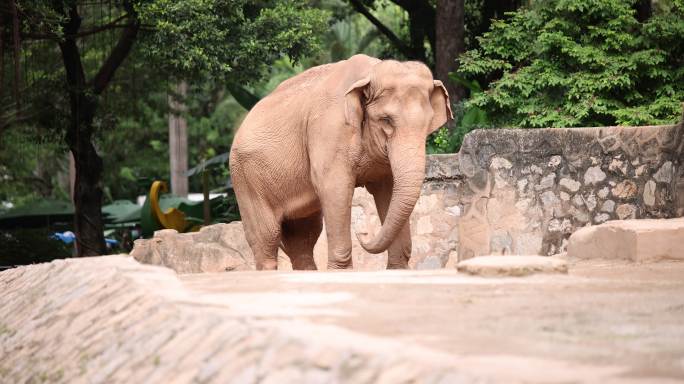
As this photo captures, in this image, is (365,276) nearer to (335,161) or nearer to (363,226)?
(335,161)

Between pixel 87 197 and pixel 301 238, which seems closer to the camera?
pixel 301 238

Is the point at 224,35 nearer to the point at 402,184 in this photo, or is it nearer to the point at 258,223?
the point at 258,223

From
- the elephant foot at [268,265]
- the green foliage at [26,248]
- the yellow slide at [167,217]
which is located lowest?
the green foliage at [26,248]

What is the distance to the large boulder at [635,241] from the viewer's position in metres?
8.43

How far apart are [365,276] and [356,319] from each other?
7.46ft

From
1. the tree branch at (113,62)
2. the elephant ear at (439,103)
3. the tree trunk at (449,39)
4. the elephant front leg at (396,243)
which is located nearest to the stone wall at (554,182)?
the elephant front leg at (396,243)

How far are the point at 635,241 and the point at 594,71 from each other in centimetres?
871

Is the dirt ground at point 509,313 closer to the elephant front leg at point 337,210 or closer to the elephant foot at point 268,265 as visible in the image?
the elephant front leg at point 337,210

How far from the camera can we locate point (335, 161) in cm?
966

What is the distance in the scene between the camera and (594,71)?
16.8 metres

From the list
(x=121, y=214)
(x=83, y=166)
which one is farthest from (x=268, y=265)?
(x=121, y=214)

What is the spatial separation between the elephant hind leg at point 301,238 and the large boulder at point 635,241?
307 centimetres

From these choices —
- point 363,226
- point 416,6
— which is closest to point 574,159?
point 363,226

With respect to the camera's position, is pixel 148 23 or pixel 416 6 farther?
pixel 416 6
